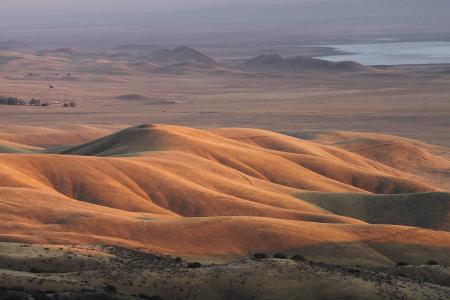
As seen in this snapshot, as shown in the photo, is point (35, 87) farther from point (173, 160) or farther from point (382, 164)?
point (173, 160)

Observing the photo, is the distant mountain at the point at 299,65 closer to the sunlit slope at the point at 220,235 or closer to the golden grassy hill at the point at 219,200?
the golden grassy hill at the point at 219,200

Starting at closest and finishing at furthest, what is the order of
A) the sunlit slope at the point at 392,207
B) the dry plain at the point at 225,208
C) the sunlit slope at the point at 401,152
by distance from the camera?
1. the dry plain at the point at 225,208
2. the sunlit slope at the point at 392,207
3. the sunlit slope at the point at 401,152

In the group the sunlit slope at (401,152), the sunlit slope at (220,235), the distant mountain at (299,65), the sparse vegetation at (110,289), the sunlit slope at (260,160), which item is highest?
the sparse vegetation at (110,289)

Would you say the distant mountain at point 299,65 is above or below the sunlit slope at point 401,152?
below

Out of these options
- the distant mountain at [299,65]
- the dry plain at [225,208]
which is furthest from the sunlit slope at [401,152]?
the distant mountain at [299,65]

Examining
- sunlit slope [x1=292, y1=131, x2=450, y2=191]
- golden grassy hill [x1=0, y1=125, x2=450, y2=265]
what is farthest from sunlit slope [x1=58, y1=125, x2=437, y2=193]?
sunlit slope [x1=292, y1=131, x2=450, y2=191]

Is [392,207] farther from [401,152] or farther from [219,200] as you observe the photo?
[401,152]

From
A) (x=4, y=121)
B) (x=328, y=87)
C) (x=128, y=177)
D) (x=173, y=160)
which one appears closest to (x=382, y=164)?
(x=173, y=160)

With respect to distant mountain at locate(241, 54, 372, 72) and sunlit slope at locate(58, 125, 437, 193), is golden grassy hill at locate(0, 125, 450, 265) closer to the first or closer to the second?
sunlit slope at locate(58, 125, 437, 193)
